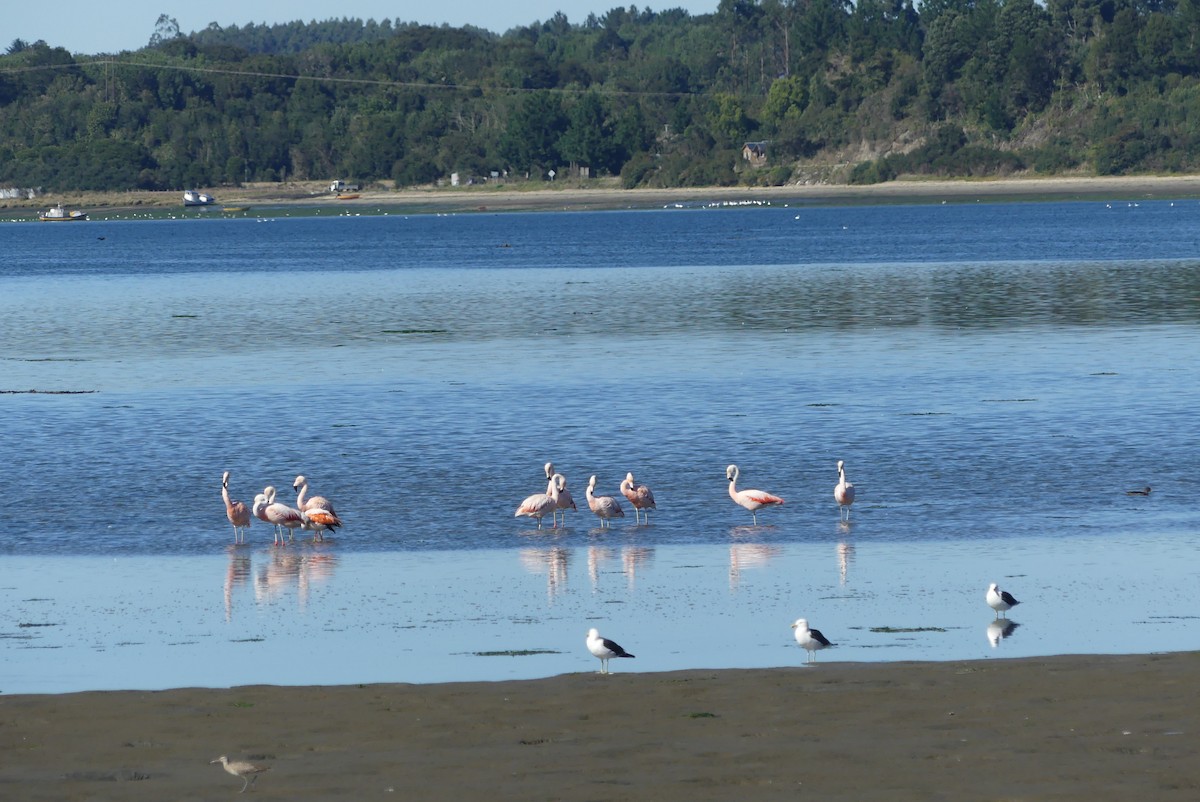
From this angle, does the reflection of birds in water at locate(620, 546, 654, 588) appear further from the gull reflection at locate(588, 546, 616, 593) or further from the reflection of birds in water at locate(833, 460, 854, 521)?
the reflection of birds in water at locate(833, 460, 854, 521)

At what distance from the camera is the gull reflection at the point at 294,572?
17219mm

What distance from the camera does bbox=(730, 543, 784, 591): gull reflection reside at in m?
17.7

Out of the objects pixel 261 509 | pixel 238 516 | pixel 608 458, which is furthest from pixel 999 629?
pixel 608 458

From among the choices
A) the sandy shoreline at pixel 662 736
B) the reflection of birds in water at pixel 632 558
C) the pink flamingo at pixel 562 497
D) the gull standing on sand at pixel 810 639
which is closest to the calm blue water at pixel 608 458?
the reflection of birds in water at pixel 632 558

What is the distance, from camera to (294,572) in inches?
726

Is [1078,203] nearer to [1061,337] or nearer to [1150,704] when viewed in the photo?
[1061,337]

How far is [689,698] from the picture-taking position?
1188cm

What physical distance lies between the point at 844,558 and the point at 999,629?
12.9ft

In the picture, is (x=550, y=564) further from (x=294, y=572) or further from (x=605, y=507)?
(x=294, y=572)

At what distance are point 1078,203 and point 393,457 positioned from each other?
161815 mm

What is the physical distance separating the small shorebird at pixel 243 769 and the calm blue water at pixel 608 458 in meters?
2.66

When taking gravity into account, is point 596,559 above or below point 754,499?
below

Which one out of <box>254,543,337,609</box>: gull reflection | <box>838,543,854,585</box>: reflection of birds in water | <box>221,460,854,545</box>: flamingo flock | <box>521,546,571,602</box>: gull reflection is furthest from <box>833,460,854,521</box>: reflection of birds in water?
<box>254,543,337,609</box>: gull reflection

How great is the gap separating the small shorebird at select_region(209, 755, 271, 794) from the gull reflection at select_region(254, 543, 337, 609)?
5.85 metres
